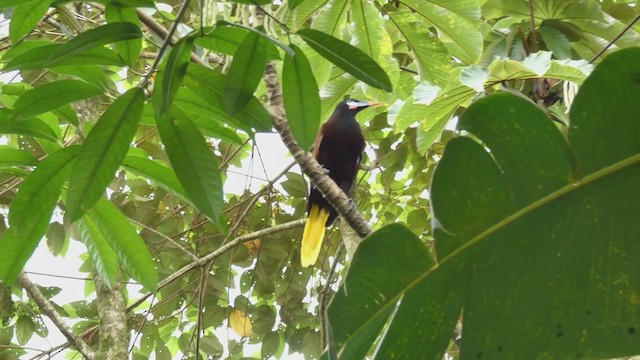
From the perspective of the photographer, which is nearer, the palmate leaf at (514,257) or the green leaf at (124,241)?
the palmate leaf at (514,257)

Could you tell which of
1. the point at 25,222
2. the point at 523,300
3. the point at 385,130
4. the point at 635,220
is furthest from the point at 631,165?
the point at 385,130

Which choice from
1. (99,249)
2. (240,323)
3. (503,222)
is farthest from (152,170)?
(240,323)

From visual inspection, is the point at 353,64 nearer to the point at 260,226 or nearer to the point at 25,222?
the point at 25,222

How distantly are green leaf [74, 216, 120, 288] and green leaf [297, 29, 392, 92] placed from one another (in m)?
0.67

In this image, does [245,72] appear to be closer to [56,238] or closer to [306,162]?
[306,162]

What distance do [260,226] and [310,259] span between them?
0.26 meters

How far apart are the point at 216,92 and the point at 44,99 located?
231 millimetres

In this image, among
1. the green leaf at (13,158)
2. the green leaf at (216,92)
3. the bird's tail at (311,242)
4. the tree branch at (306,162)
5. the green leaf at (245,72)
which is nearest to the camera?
the green leaf at (245,72)

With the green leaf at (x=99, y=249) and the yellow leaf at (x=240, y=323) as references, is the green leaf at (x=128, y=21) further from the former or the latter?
the yellow leaf at (x=240, y=323)

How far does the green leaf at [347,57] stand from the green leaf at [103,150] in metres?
0.24

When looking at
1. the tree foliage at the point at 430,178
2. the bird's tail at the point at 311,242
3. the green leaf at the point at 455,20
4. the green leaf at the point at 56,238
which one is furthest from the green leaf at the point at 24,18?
the bird's tail at the point at 311,242

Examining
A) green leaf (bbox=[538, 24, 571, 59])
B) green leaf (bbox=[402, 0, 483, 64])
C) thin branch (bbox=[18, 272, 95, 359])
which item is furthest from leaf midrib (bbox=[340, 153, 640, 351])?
thin branch (bbox=[18, 272, 95, 359])

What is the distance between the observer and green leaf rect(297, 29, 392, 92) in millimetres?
968

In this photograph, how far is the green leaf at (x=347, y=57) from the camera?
0.97m
